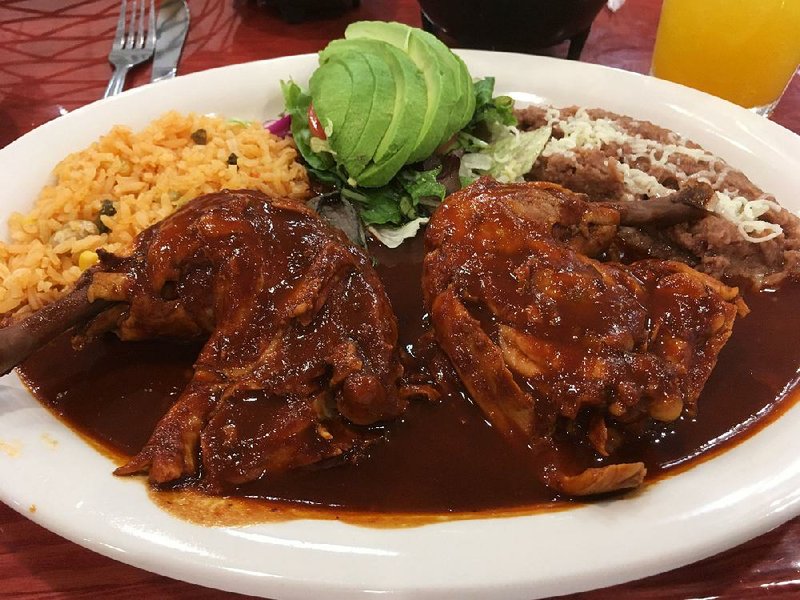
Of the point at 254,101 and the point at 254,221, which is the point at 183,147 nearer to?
the point at 254,101

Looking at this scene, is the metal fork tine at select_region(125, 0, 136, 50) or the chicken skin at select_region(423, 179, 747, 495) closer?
the chicken skin at select_region(423, 179, 747, 495)

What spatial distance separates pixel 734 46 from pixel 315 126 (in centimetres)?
231

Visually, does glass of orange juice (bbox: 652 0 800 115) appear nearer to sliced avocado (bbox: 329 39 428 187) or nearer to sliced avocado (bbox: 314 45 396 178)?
sliced avocado (bbox: 329 39 428 187)

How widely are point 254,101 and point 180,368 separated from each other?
1.77 m

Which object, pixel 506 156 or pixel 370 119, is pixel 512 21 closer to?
pixel 506 156

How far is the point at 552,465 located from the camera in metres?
1.90

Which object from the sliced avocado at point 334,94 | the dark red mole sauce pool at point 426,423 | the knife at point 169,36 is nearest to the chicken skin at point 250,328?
the dark red mole sauce pool at point 426,423

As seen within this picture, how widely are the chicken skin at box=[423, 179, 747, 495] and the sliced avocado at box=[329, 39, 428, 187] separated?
0.77 meters

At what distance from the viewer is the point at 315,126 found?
121 inches

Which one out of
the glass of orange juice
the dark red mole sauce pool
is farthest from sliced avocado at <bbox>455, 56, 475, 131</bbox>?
the glass of orange juice

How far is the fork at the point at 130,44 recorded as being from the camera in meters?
3.89

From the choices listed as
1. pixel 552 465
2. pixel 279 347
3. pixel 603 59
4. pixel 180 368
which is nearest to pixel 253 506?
pixel 279 347

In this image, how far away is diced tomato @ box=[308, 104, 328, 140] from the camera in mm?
3043

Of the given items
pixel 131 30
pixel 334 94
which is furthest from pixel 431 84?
pixel 131 30
